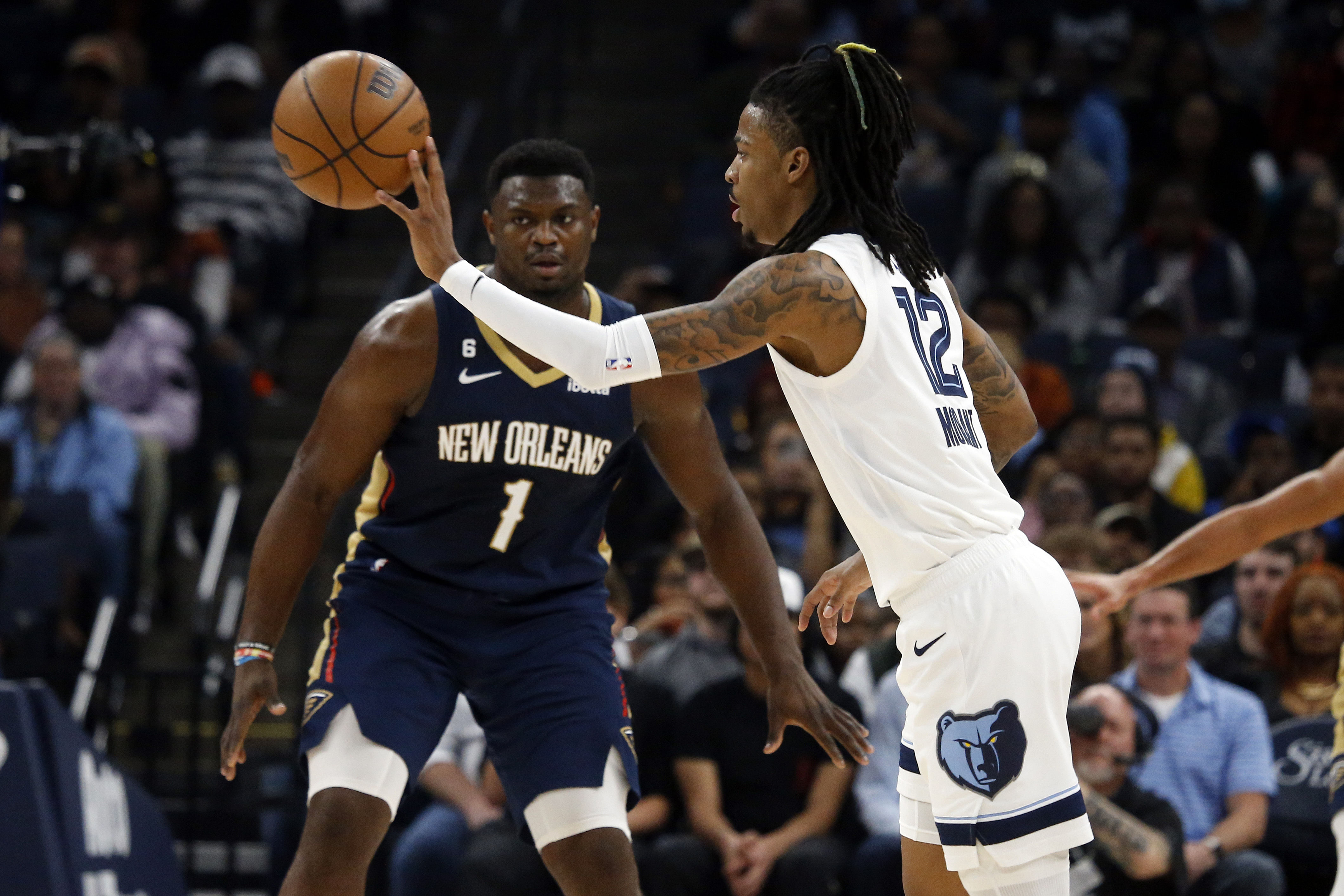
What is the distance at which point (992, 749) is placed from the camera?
3586 mm

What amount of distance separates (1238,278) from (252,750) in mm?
6186

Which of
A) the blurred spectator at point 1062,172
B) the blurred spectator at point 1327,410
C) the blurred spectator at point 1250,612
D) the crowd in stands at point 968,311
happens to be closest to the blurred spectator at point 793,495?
the crowd in stands at point 968,311

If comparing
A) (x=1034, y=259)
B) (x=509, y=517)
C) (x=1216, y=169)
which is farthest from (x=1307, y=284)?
(x=509, y=517)

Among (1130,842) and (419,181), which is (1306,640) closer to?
(1130,842)

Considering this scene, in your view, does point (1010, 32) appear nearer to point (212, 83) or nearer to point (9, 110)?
point (212, 83)

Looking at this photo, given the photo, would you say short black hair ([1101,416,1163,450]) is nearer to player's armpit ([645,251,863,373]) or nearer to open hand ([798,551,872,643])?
open hand ([798,551,872,643])

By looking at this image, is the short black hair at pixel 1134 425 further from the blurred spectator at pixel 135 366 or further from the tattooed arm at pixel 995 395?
the blurred spectator at pixel 135 366

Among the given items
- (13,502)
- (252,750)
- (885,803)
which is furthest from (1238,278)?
(13,502)

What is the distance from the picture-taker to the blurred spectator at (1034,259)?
993cm

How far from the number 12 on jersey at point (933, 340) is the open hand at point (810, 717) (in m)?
1.13

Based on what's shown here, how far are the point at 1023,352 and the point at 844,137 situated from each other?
5.89 m

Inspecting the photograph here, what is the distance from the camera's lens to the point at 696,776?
A: 6.78 meters

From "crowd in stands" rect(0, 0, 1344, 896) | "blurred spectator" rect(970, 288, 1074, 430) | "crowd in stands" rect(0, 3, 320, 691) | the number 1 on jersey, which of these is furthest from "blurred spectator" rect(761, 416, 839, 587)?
the number 1 on jersey

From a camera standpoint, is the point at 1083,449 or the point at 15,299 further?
the point at 15,299
